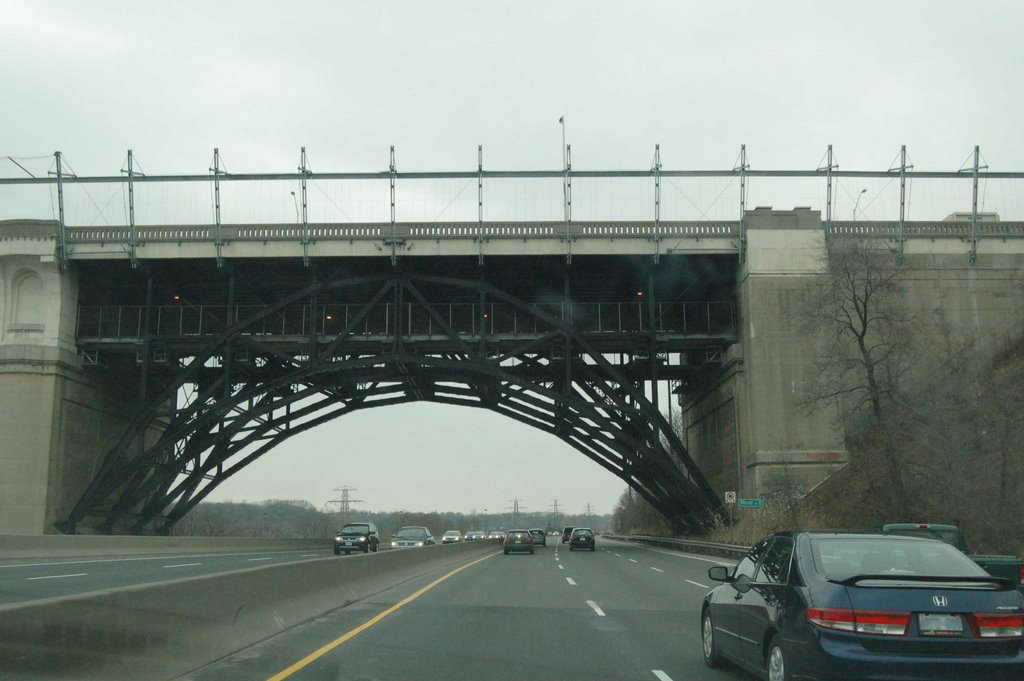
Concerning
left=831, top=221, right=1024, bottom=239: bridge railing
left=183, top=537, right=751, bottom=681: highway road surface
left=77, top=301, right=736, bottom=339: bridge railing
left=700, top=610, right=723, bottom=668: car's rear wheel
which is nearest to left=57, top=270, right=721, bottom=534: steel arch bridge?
left=77, top=301, right=736, bottom=339: bridge railing

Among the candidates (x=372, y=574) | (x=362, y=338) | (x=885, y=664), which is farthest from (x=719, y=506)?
(x=885, y=664)

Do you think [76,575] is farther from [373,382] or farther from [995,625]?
[373,382]

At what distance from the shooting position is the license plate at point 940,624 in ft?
22.4

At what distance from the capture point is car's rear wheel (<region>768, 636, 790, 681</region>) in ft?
24.7

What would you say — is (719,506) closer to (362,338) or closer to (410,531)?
(410,531)

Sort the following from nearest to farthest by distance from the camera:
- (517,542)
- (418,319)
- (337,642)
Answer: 1. (337,642)
2. (517,542)
3. (418,319)

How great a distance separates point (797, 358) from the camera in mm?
42719

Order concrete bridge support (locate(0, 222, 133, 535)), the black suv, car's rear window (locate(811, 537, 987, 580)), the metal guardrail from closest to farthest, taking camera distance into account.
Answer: car's rear window (locate(811, 537, 987, 580)) → the metal guardrail → the black suv → concrete bridge support (locate(0, 222, 133, 535))

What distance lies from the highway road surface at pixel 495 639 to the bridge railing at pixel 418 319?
27753 millimetres

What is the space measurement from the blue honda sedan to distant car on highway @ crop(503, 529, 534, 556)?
38.4 metres

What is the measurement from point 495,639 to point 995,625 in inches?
289

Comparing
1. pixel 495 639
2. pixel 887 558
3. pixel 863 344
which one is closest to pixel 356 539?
pixel 863 344

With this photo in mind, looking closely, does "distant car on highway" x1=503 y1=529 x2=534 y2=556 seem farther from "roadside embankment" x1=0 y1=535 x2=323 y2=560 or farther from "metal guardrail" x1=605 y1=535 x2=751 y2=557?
"roadside embankment" x1=0 y1=535 x2=323 y2=560

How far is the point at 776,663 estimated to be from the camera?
7.76 metres
